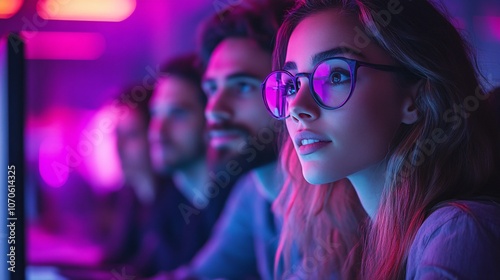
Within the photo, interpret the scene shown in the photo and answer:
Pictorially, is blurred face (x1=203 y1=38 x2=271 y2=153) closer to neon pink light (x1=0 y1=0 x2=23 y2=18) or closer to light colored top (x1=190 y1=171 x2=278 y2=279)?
light colored top (x1=190 y1=171 x2=278 y2=279)

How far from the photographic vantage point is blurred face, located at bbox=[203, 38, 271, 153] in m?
1.79

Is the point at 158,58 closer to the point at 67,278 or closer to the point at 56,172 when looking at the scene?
the point at 56,172

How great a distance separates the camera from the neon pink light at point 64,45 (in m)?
2.05

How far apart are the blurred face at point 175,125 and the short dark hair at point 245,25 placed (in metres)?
0.17

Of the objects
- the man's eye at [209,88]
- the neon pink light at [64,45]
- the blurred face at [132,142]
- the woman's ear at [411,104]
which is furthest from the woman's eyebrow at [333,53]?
the neon pink light at [64,45]

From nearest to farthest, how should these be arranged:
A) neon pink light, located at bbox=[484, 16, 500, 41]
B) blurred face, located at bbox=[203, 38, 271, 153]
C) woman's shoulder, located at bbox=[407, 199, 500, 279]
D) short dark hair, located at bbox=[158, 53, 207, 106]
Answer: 1. woman's shoulder, located at bbox=[407, 199, 500, 279]
2. neon pink light, located at bbox=[484, 16, 500, 41]
3. blurred face, located at bbox=[203, 38, 271, 153]
4. short dark hair, located at bbox=[158, 53, 207, 106]

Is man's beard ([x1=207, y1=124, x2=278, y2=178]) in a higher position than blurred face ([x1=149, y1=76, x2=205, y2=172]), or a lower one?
lower

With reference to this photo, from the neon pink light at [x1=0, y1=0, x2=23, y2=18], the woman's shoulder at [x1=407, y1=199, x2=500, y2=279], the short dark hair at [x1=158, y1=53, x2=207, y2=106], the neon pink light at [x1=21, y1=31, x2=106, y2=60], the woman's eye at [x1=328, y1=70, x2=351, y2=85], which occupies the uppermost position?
the neon pink light at [x1=0, y1=0, x2=23, y2=18]

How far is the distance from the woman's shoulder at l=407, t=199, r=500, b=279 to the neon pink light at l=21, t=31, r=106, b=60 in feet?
4.98

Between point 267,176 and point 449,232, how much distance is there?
914mm

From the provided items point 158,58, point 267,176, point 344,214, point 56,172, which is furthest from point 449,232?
point 56,172

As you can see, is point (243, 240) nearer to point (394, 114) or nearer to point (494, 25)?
point (394, 114)

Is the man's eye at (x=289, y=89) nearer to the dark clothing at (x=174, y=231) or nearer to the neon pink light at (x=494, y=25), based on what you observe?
the dark clothing at (x=174, y=231)

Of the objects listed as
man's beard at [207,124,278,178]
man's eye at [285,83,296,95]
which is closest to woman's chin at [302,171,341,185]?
man's eye at [285,83,296,95]
